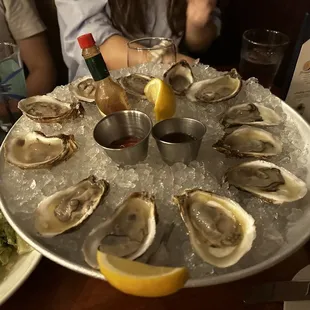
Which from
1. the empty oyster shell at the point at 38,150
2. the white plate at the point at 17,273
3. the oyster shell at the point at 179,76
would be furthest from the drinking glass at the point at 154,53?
the white plate at the point at 17,273

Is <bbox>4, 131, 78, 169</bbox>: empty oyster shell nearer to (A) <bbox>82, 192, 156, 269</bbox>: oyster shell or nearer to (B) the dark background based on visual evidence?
(A) <bbox>82, 192, 156, 269</bbox>: oyster shell

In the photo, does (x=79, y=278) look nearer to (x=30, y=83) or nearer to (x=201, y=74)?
(x=201, y=74)

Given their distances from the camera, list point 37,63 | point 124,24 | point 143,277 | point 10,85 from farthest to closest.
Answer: point 37,63
point 124,24
point 10,85
point 143,277

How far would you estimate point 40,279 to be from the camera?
0.79 meters

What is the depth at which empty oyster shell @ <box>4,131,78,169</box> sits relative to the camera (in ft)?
2.79

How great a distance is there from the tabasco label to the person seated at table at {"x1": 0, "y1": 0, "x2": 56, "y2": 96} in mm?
996

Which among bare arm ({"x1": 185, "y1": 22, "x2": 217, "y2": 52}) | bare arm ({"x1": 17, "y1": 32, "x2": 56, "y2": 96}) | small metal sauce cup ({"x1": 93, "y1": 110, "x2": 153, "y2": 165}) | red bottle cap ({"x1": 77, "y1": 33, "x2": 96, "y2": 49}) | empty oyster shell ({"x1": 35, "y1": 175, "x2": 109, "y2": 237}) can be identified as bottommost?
bare arm ({"x1": 17, "y1": 32, "x2": 56, "y2": 96})

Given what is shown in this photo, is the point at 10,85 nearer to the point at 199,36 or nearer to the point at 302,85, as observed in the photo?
the point at 199,36

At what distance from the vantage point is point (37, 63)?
1.63 m

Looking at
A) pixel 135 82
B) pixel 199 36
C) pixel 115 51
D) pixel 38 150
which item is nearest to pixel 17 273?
pixel 38 150

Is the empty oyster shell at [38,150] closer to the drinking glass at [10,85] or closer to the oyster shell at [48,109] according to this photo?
the oyster shell at [48,109]

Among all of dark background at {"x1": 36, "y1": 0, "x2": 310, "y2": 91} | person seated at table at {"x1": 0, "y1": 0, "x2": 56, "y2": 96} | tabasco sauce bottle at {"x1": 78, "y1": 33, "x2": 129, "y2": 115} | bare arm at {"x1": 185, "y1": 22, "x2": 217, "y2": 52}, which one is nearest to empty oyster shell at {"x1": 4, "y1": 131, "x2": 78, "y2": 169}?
tabasco sauce bottle at {"x1": 78, "y1": 33, "x2": 129, "y2": 115}

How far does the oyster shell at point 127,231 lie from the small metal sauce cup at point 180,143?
120mm

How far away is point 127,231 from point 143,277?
159mm
